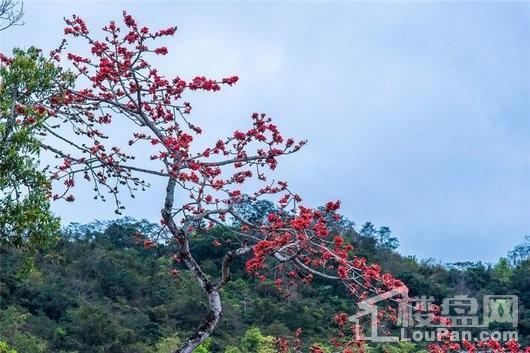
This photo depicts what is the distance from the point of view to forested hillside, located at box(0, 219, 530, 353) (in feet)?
52.4

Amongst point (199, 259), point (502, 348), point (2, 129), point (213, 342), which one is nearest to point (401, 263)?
point (199, 259)

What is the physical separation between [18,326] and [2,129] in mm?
11475

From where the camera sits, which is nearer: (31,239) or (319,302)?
(31,239)

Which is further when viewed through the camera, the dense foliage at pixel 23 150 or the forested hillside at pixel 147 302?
the forested hillside at pixel 147 302

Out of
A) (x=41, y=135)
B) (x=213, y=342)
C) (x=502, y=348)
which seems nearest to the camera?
(x=41, y=135)

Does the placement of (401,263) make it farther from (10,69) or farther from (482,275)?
(10,69)

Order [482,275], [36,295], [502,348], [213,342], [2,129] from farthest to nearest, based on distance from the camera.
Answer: [482,275] → [36,295] → [213,342] → [502,348] → [2,129]

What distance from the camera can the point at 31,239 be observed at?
4.79 meters

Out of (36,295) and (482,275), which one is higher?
(482,275)

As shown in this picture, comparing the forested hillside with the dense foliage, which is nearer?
the dense foliage

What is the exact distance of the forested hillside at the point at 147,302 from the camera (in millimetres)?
15969

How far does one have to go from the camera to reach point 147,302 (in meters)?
18.9

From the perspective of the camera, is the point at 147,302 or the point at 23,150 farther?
the point at 147,302

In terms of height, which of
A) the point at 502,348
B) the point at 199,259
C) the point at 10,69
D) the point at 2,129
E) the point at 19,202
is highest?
the point at 199,259
